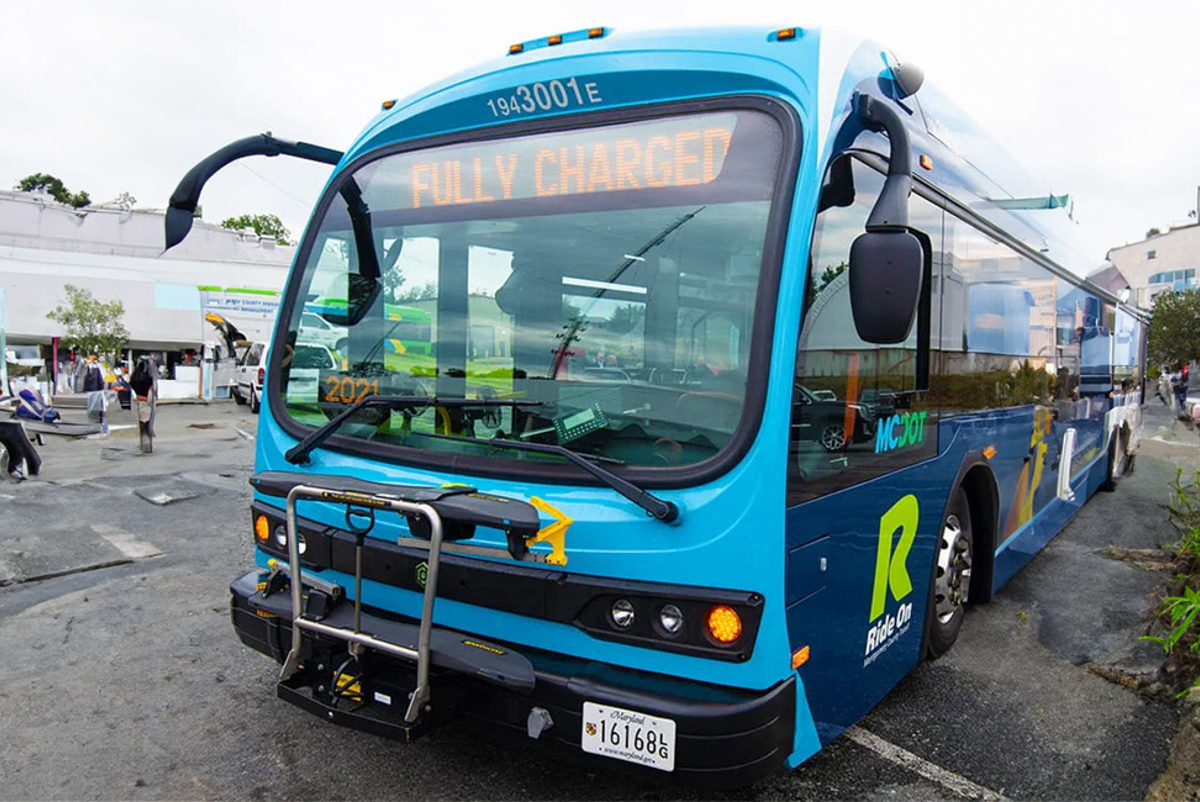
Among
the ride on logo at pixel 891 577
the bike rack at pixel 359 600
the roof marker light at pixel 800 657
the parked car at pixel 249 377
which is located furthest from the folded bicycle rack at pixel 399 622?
the parked car at pixel 249 377

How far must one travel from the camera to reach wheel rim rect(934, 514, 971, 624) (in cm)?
432

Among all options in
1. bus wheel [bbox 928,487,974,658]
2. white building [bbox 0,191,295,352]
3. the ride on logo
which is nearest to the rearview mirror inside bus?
the ride on logo

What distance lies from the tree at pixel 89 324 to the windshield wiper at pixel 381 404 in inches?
1311

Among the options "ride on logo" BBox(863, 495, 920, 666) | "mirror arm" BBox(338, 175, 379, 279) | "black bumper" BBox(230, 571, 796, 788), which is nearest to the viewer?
"black bumper" BBox(230, 571, 796, 788)

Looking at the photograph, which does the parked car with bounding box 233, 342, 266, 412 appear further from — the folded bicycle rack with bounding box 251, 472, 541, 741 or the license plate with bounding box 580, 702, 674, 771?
the license plate with bounding box 580, 702, 674, 771

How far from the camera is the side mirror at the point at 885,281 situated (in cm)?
250

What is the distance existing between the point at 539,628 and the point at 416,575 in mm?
491

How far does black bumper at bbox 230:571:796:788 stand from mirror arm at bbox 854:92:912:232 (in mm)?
1455

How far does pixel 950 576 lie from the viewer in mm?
4430

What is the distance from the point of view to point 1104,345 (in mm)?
8555

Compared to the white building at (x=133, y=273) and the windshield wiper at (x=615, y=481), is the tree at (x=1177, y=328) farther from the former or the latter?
the windshield wiper at (x=615, y=481)

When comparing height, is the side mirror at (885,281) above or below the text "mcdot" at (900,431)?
above

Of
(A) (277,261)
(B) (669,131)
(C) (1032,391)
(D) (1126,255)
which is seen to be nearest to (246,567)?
(B) (669,131)

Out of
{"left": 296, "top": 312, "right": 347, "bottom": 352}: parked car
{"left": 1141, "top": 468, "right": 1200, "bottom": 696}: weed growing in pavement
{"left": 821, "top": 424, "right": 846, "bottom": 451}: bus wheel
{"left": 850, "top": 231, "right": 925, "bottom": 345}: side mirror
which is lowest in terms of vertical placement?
{"left": 1141, "top": 468, "right": 1200, "bottom": 696}: weed growing in pavement
